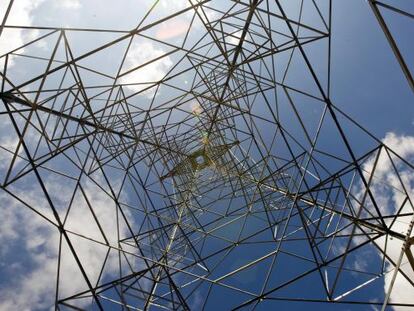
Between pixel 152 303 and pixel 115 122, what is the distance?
6950 millimetres

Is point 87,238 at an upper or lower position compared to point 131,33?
lower

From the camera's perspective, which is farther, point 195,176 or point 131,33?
point 195,176

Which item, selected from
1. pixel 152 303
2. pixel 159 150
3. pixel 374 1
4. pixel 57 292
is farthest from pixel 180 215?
pixel 374 1

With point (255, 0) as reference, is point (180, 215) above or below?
below

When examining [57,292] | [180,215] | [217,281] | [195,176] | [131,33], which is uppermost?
[195,176]

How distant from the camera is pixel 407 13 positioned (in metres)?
5.79

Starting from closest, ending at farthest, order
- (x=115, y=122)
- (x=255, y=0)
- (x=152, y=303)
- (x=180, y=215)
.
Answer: (x=255, y=0) < (x=152, y=303) < (x=115, y=122) < (x=180, y=215)

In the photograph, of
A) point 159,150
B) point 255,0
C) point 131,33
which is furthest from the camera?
point 159,150

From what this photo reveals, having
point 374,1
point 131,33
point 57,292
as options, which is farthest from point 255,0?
point 57,292

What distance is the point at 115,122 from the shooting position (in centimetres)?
1468

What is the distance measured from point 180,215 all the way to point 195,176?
4.13 metres

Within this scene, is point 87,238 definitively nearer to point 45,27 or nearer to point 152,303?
point 152,303

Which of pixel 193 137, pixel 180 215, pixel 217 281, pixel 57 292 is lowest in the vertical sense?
pixel 217 281

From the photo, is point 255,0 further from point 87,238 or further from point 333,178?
point 87,238
